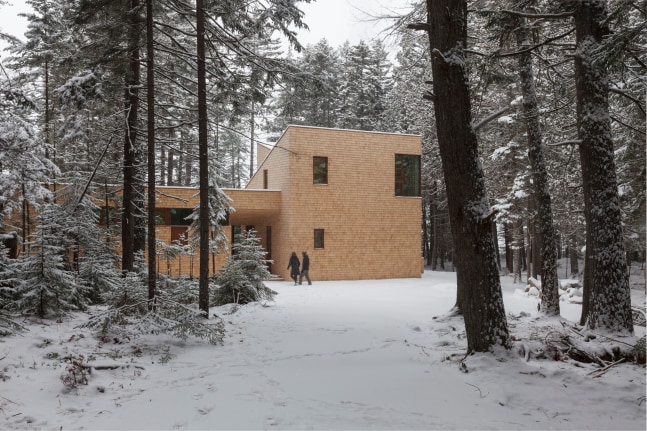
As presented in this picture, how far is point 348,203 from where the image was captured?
2175 cm

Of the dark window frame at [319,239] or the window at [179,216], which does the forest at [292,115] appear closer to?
the window at [179,216]

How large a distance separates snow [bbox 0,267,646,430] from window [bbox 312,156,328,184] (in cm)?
1376

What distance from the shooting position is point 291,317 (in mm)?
10500

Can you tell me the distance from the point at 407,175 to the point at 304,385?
62.6 feet

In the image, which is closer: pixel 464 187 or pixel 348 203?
pixel 464 187

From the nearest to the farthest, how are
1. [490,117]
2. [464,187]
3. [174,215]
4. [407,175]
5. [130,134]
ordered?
[490,117]
[464,187]
[130,134]
[174,215]
[407,175]

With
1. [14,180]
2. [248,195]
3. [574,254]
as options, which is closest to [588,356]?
[14,180]

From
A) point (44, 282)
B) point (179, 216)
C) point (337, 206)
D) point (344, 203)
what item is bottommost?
point (44, 282)

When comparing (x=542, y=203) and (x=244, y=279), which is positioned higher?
(x=542, y=203)

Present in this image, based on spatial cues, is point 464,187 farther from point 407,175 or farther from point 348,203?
point 407,175

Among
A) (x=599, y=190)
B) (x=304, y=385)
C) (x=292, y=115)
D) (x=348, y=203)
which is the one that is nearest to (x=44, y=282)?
(x=304, y=385)

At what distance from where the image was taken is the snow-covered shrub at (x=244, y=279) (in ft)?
39.7

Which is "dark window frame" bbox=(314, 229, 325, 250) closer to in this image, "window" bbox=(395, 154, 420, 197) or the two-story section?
the two-story section

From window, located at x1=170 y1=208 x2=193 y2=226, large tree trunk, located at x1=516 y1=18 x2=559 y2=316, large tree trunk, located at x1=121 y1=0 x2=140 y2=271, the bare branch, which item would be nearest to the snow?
large tree trunk, located at x1=516 y1=18 x2=559 y2=316
